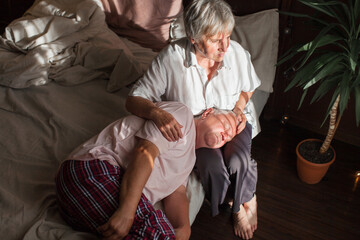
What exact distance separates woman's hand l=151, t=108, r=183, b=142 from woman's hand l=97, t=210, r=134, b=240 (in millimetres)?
333

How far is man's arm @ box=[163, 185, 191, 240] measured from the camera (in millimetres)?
1260

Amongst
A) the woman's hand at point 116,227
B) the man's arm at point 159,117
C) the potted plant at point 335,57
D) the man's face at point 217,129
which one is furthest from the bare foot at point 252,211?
the woman's hand at point 116,227

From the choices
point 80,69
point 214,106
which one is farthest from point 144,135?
point 80,69

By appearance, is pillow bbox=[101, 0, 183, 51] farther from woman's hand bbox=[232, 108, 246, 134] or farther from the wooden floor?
the wooden floor

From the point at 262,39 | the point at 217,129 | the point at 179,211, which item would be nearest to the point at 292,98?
the point at 262,39

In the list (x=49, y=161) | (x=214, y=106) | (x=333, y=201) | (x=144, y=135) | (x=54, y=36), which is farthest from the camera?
(x=54, y=36)

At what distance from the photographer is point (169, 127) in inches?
49.8

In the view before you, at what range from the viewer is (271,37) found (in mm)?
1919

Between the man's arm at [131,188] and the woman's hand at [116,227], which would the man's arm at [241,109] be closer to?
the man's arm at [131,188]

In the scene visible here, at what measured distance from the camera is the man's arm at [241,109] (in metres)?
1.56

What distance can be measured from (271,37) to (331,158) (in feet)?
2.45

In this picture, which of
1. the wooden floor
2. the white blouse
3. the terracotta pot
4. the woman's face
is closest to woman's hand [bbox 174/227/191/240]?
the wooden floor

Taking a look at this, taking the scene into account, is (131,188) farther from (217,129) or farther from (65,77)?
(65,77)

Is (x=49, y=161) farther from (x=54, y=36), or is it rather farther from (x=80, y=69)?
(x=54, y=36)
